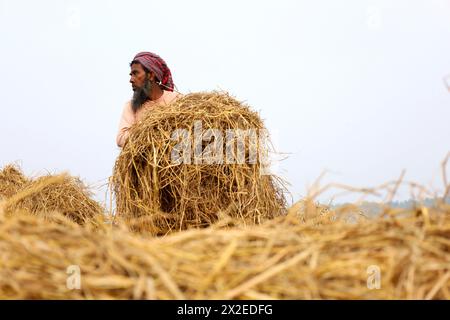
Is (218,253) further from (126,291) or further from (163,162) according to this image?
(163,162)

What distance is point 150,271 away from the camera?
1207 millimetres

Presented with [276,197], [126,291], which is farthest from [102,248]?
[276,197]

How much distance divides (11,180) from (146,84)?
2.34m

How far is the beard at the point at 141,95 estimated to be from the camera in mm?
4762

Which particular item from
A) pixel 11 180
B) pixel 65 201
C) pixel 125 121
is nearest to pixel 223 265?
pixel 125 121

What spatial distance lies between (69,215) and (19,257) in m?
4.09

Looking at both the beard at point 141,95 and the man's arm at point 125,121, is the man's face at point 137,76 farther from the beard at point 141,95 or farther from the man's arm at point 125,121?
the man's arm at point 125,121

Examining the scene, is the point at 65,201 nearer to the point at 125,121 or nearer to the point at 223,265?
the point at 125,121

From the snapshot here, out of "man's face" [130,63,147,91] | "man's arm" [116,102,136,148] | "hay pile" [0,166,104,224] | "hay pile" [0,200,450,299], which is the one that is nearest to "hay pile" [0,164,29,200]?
"hay pile" [0,166,104,224]

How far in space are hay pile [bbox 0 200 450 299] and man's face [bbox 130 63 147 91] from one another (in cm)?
354

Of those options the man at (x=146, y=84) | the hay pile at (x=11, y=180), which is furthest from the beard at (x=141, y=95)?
the hay pile at (x=11, y=180)

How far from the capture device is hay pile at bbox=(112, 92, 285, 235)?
364 centimetres
